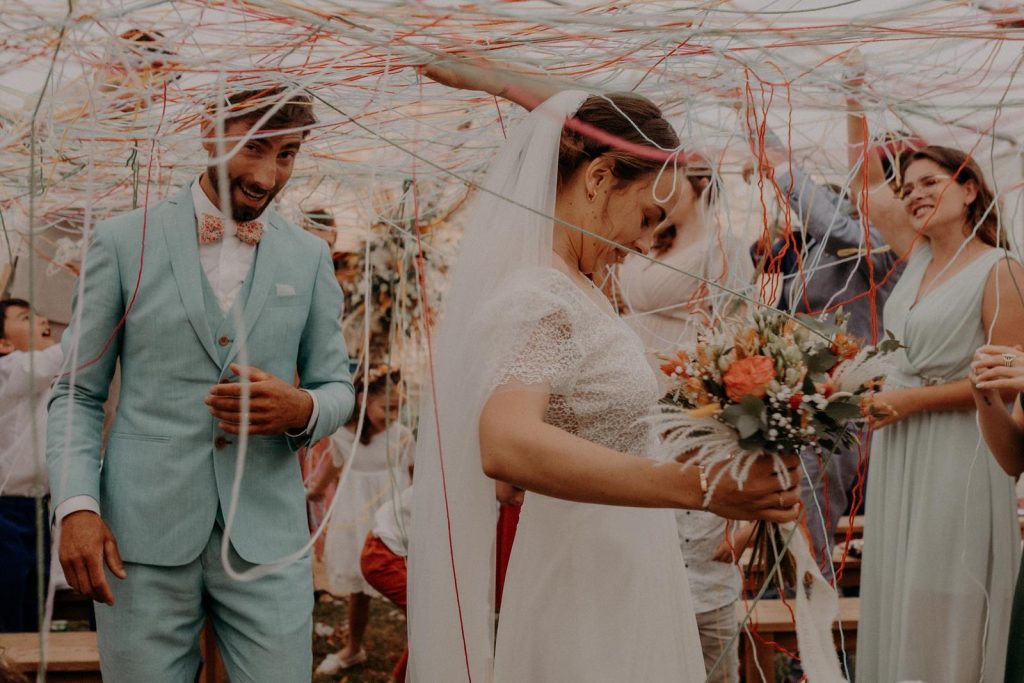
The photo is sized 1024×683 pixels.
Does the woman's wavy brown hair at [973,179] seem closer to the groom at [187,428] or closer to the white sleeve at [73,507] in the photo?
the groom at [187,428]

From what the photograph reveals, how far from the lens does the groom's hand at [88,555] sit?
1958mm

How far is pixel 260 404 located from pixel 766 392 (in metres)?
1.06

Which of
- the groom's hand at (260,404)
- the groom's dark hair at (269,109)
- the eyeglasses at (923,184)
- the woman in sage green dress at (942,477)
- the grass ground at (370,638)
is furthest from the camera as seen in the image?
the grass ground at (370,638)

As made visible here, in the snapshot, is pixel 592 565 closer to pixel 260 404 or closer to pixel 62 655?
pixel 260 404

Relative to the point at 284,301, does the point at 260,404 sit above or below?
below

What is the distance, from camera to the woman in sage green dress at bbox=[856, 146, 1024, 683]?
2.96 meters

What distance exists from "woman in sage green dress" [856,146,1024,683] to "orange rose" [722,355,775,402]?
1358 millimetres

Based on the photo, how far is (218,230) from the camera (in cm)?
223

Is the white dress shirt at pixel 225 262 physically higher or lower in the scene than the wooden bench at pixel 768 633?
higher

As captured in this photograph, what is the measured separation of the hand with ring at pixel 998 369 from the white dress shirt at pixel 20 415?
362cm

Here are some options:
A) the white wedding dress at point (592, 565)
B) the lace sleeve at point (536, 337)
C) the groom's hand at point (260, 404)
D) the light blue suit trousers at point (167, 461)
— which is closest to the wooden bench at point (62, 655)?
the light blue suit trousers at point (167, 461)

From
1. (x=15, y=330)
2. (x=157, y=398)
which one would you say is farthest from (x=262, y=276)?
(x=15, y=330)

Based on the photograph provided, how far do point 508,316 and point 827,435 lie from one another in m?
0.61

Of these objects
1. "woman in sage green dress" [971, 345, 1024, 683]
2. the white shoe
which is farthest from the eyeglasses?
the white shoe
